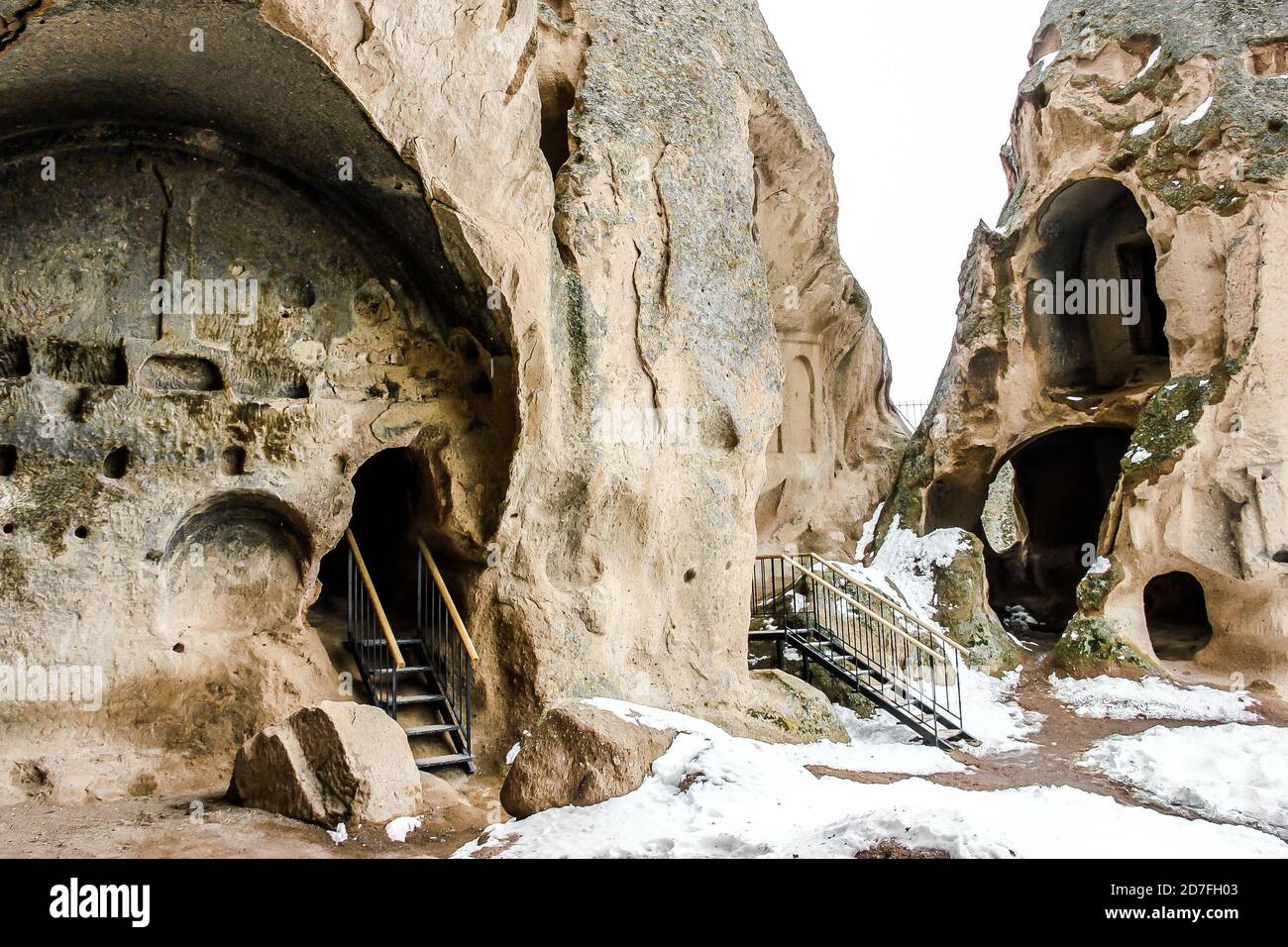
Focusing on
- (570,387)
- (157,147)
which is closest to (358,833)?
(570,387)

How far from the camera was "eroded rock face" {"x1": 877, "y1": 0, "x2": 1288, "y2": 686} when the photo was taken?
41.1 ft

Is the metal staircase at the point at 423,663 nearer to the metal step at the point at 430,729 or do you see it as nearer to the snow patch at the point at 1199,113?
the metal step at the point at 430,729

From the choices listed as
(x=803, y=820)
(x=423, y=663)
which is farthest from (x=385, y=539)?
(x=803, y=820)

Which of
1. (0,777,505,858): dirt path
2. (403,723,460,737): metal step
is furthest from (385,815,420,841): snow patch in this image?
(403,723,460,737): metal step

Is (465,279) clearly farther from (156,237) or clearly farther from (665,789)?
(665,789)

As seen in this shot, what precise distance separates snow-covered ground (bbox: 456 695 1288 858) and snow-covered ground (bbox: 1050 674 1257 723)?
7086mm

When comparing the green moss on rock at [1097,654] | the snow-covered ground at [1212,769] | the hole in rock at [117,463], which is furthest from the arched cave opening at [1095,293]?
the hole in rock at [117,463]

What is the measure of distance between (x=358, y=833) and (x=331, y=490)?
9.86ft

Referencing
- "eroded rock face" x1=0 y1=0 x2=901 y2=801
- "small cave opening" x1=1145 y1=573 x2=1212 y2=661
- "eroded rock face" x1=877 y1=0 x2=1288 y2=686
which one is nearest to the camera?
"eroded rock face" x1=0 y1=0 x2=901 y2=801

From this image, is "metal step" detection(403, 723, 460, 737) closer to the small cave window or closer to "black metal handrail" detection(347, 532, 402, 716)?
"black metal handrail" detection(347, 532, 402, 716)

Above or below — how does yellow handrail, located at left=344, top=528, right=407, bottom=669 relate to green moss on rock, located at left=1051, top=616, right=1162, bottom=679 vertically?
above

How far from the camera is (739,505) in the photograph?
33.0 ft

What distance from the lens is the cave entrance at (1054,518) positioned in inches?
675
